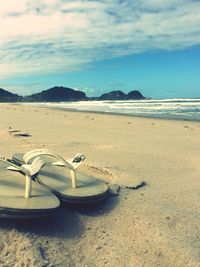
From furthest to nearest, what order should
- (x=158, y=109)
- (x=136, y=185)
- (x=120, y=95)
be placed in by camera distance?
(x=120, y=95) < (x=158, y=109) < (x=136, y=185)

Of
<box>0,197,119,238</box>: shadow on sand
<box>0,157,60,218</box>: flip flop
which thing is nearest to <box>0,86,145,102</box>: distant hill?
<box>0,157,60,218</box>: flip flop

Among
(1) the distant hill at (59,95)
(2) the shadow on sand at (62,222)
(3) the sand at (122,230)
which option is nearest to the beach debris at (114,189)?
(3) the sand at (122,230)

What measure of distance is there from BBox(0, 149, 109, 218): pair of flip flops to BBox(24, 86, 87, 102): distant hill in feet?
196

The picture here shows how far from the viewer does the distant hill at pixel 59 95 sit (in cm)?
6347

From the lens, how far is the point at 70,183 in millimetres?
3010

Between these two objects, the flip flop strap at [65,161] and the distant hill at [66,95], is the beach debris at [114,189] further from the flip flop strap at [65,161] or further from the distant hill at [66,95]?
the distant hill at [66,95]

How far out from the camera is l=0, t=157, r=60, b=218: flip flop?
2.38 meters

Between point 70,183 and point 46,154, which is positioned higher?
point 46,154

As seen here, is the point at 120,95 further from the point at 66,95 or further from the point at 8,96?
the point at 8,96

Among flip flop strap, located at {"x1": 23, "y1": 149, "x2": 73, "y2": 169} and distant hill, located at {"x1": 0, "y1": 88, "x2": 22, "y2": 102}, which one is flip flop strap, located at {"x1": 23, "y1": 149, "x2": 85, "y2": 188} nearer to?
flip flop strap, located at {"x1": 23, "y1": 149, "x2": 73, "y2": 169}

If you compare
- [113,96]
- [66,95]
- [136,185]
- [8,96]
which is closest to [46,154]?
[136,185]

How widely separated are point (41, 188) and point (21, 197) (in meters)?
0.25

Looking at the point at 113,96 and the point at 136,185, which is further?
the point at 113,96

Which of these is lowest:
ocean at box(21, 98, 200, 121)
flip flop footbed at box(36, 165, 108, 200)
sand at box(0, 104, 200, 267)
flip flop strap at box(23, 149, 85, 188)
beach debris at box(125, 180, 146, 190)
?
ocean at box(21, 98, 200, 121)
